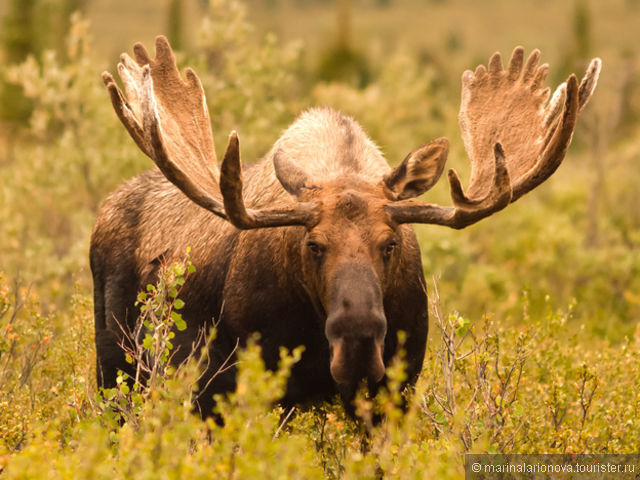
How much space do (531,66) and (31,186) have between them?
1065 cm

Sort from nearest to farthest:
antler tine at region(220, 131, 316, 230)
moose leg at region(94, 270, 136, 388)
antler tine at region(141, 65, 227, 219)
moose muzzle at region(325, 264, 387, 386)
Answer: moose muzzle at region(325, 264, 387, 386) → antler tine at region(220, 131, 316, 230) → antler tine at region(141, 65, 227, 219) → moose leg at region(94, 270, 136, 388)

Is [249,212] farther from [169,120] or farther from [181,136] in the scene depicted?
[169,120]

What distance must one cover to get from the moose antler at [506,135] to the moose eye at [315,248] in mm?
486

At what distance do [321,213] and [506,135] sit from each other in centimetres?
163

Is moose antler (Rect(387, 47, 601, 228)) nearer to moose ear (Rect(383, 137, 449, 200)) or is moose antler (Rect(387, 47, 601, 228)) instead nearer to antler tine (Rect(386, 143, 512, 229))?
antler tine (Rect(386, 143, 512, 229))

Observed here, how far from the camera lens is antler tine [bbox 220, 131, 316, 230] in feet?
17.4

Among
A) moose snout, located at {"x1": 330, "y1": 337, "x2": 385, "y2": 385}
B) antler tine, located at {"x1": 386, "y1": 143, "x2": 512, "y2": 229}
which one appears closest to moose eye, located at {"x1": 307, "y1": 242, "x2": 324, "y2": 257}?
antler tine, located at {"x1": 386, "y1": 143, "x2": 512, "y2": 229}

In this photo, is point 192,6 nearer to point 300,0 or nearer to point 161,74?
point 300,0

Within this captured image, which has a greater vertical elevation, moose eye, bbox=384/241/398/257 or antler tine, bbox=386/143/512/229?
antler tine, bbox=386/143/512/229

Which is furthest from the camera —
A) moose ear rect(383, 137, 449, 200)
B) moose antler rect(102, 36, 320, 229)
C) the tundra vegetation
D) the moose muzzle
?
moose ear rect(383, 137, 449, 200)

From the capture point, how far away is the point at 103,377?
24.6ft

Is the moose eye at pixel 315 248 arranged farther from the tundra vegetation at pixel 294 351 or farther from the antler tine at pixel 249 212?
the tundra vegetation at pixel 294 351

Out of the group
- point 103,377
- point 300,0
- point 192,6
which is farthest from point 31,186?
point 300,0

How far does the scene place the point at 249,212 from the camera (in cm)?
545
